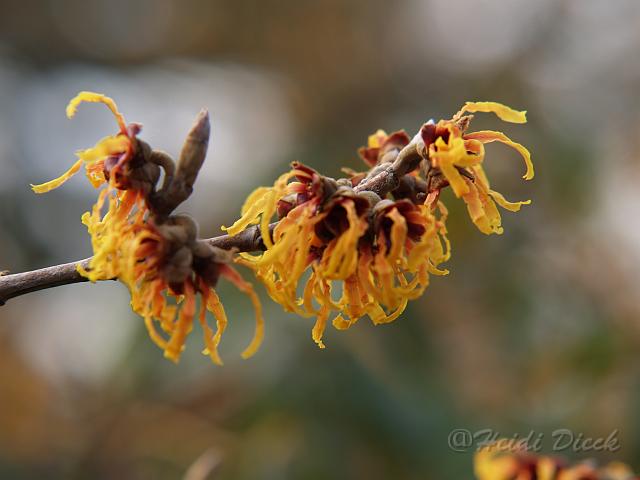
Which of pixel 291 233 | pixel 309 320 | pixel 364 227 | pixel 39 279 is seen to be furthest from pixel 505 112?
pixel 309 320

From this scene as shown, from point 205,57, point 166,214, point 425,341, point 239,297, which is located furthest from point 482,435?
point 205,57

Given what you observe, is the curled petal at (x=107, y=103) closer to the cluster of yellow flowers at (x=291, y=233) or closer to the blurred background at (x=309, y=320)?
the cluster of yellow flowers at (x=291, y=233)

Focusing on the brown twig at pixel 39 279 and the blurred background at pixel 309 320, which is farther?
the blurred background at pixel 309 320

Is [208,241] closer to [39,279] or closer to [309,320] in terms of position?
[39,279]

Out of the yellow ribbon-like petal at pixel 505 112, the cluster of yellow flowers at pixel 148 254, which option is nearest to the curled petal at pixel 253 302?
the cluster of yellow flowers at pixel 148 254

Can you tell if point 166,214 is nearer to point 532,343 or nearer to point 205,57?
point 532,343

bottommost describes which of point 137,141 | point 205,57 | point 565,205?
point 565,205

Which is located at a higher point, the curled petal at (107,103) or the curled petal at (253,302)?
the curled petal at (107,103)
